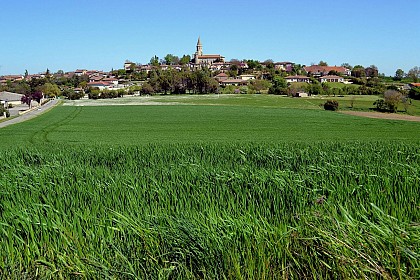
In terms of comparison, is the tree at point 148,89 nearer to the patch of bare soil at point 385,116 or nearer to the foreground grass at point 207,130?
the foreground grass at point 207,130

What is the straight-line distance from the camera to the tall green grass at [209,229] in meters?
4.45

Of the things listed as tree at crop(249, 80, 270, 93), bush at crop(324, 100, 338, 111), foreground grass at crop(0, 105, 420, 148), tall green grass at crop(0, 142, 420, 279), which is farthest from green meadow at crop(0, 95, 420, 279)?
tree at crop(249, 80, 270, 93)

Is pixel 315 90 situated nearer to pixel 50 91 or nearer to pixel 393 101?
pixel 393 101

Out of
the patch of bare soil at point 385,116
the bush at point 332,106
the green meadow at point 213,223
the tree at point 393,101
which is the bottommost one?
the patch of bare soil at point 385,116

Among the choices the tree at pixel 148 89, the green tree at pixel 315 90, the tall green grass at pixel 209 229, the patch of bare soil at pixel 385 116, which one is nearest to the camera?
the tall green grass at pixel 209 229

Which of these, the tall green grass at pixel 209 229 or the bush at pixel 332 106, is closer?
the tall green grass at pixel 209 229

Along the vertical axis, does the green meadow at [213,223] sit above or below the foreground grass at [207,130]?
above

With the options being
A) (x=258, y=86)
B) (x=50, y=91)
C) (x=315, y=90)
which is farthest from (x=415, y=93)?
(x=50, y=91)

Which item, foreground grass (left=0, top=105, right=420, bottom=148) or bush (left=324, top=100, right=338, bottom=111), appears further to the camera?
bush (left=324, top=100, right=338, bottom=111)

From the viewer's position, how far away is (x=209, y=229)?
513 centimetres

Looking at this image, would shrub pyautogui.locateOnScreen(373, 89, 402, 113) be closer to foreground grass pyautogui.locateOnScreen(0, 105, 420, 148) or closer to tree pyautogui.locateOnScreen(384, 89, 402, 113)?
tree pyautogui.locateOnScreen(384, 89, 402, 113)

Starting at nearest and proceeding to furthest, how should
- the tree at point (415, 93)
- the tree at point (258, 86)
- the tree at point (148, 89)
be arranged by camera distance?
the tree at point (415, 93) → the tree at point (258, 86) → the tree at point (148, 89)

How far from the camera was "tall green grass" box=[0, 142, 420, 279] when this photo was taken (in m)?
4.45

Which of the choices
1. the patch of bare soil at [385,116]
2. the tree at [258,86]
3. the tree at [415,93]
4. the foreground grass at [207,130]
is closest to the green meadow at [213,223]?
the foreground grass at [207,130]
